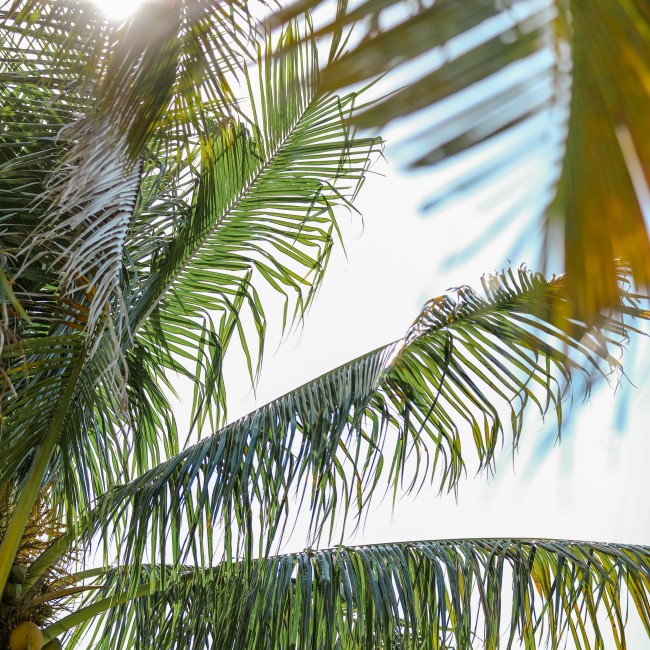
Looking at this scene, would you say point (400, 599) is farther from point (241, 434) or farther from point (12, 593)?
point (12, 593)

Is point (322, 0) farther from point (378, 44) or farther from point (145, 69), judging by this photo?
point (145, 69)

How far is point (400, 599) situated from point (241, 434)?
80 centimetres

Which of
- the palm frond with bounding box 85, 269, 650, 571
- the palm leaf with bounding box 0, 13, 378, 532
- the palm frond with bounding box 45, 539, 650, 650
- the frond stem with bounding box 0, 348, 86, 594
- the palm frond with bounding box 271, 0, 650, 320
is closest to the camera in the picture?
the palm frond with bounding box 271, 0, 650, 320

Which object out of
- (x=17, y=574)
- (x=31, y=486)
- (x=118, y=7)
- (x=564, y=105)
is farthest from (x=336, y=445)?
(x=564, y=105)

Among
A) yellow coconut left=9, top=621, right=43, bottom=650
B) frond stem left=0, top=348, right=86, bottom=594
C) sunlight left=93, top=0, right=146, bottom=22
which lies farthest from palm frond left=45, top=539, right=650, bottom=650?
sunlight left=93, top=0, right=146, bottom=22

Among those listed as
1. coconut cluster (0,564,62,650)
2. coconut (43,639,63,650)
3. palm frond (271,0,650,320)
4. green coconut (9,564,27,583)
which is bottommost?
coconut (43,639,63,650)

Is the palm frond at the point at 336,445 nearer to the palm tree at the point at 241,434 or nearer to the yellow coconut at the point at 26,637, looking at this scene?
the palm tree at the point at 241,434

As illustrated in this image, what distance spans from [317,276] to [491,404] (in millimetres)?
770

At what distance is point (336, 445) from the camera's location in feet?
8.81

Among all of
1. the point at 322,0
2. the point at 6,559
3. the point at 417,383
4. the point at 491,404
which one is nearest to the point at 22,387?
the point at 6,559

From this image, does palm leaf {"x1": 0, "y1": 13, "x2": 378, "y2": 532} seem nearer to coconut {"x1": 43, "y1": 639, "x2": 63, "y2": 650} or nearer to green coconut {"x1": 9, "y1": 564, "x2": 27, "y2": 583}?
green coconut {"x1": 9, "y1": 564, "x2": 27, "y2": 583}

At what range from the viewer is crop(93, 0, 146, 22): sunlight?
1.40 m

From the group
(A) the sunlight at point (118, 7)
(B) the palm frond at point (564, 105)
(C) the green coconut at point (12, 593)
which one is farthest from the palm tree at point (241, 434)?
(B) the palm frond at point (564, 105)

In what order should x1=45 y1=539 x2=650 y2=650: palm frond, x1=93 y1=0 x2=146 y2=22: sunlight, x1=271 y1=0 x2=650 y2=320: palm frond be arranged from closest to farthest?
x1=271 y1=0 x2=650 y2=320: palm frond, x1=93 y1=0 x2=146 y2=22: sunlight, x1=45 y1=539 x2=650 y2=650: palm frond
